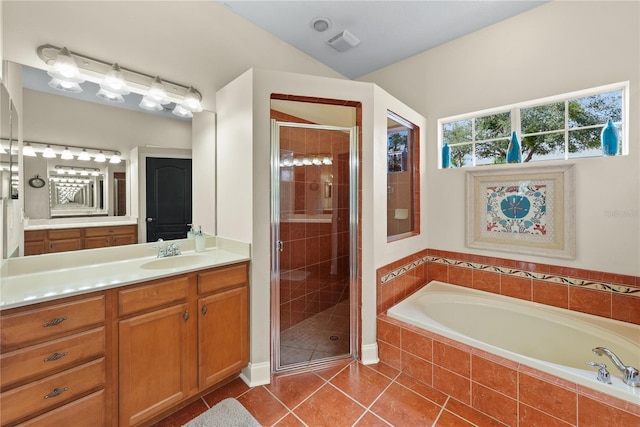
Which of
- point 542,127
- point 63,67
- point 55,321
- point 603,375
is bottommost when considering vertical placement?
point 603,375

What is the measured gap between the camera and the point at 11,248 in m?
1.41

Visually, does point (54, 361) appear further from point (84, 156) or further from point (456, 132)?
point (456, 132)

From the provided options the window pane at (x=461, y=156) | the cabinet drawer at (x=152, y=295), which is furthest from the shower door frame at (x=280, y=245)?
the window pane at (x=461, y=156)

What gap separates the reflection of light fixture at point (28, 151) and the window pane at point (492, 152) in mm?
3490

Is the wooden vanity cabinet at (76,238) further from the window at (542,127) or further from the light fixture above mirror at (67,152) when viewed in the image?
the window at (542,127)

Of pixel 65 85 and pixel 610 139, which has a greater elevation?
pixel 65 85

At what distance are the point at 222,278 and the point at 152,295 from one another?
1.36 ft

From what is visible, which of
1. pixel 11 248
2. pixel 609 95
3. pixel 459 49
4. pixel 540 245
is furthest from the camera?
pixel 459 49

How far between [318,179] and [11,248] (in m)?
2.14

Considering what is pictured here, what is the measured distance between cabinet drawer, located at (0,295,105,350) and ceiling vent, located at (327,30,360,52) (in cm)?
275

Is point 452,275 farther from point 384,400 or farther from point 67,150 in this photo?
point 67,150

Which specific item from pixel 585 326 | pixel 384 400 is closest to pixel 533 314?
pixel 585 326

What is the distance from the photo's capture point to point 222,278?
5.90 feet

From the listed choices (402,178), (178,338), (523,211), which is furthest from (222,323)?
(523,211)
